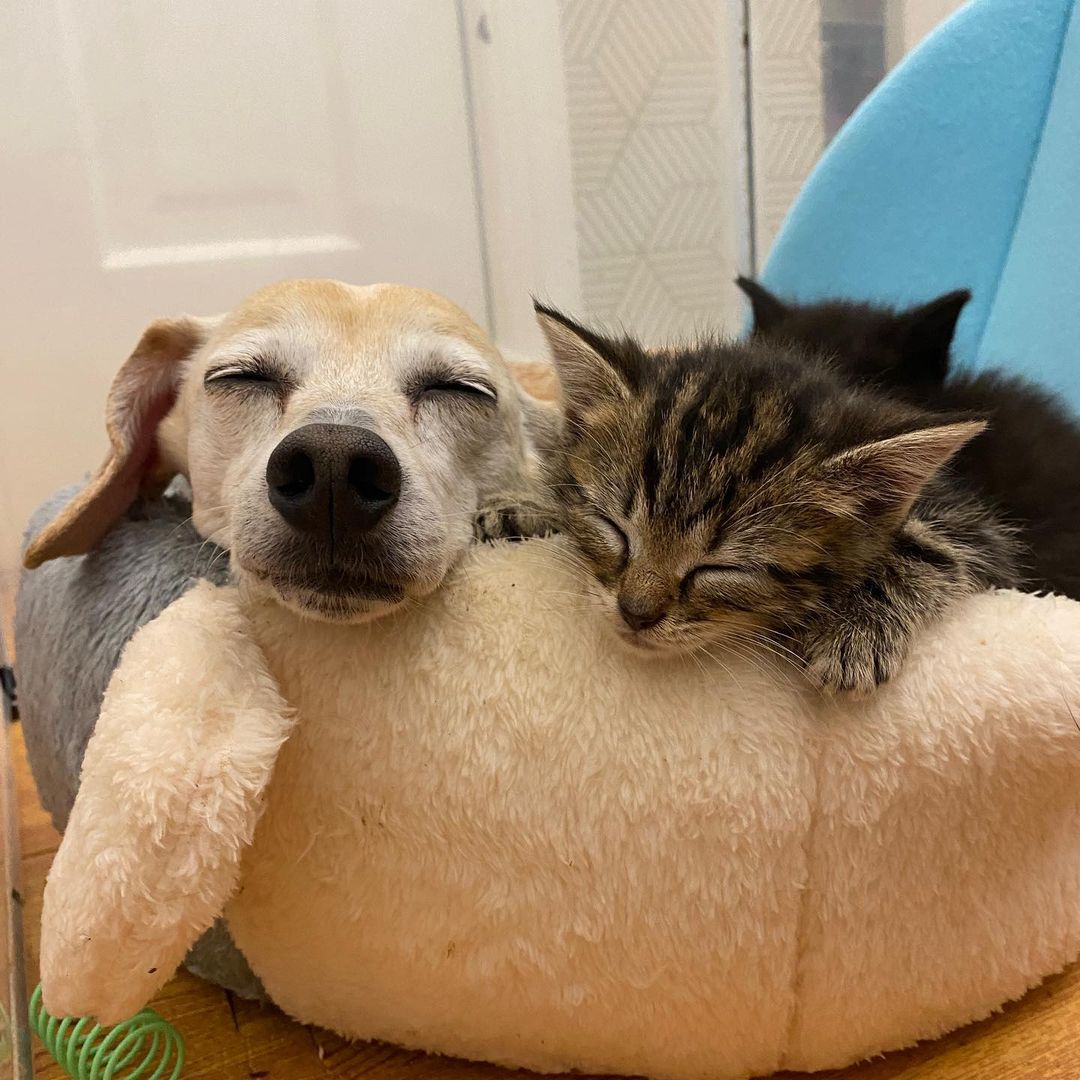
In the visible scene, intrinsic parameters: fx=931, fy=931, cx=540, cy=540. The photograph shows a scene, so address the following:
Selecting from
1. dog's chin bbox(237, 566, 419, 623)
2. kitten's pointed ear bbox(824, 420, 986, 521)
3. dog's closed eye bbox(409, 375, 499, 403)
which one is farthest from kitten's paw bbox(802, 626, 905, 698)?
dog's closed eye bbox(409, 375, 499, 403)

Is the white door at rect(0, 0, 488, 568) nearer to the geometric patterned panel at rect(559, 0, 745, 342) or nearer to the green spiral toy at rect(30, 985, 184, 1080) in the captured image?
the geometric patterned panel at rect(559, 0, 745, 342)

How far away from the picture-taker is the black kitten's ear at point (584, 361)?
1.02 m

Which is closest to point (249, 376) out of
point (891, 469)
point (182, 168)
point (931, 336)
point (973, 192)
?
point (891, 469)

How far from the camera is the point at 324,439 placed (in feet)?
2.68

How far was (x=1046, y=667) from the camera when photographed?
768mm

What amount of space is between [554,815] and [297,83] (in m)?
2.37

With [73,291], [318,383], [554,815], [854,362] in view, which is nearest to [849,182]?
[854,362]

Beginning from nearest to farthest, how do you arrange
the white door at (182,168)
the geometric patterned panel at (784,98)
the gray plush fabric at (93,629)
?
the gray plush fabric at (93,629) < the geometric patterned panel at (784,98) < the white door at (182,168)

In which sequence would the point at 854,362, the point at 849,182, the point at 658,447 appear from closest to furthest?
the point at 658,447 → the point at 854,362 → the point at 849,182

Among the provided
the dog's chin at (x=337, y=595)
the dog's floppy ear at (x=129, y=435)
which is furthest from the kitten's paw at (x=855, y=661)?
the dog's floppy ear at (x=129, y=435)

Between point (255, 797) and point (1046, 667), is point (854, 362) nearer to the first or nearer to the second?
point (1046, 667)

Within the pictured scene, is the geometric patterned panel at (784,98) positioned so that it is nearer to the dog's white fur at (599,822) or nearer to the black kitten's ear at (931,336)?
the black kitten's ear at (931,336)

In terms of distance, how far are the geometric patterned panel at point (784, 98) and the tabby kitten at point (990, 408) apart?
115 cm

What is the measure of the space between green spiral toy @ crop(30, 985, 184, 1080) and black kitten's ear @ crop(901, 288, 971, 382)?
3.72ft
